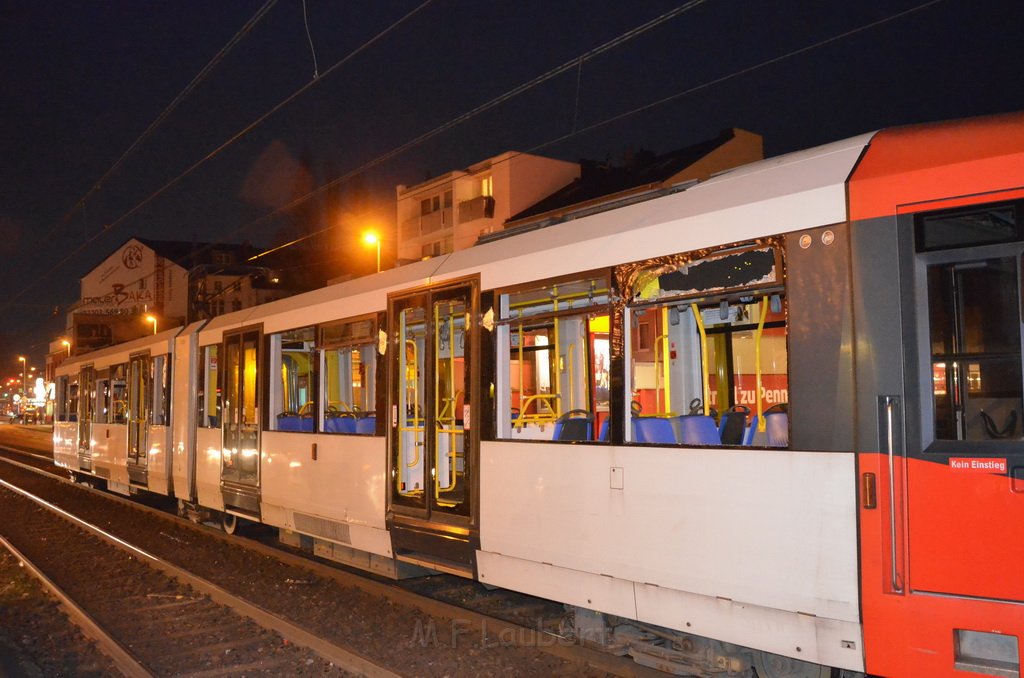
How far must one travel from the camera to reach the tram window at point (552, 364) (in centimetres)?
679

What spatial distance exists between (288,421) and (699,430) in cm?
657

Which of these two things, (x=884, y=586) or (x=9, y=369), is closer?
(x=884, y=586)

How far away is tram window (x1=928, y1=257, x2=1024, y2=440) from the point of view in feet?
13.2

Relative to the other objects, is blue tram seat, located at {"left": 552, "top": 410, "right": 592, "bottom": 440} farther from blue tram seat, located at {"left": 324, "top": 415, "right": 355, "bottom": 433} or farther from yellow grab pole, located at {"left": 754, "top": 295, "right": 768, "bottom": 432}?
blue tram seat, located at {"left": 324, "top": 415, "right": 355, "bottom": 433}

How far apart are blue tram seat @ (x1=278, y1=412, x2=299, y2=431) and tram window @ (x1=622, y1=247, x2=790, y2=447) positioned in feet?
17.2

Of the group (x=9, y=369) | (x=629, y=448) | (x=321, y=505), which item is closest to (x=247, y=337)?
(x=321, y=505)

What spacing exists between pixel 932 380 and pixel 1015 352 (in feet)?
1.23

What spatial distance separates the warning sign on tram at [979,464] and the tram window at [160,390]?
13.1 m

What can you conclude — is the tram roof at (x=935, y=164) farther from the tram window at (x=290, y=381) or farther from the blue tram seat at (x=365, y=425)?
the tram window at (x=290, y=381)

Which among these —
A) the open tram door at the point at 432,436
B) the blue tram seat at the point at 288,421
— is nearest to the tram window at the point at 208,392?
the blue tram seat at the point at 288,421

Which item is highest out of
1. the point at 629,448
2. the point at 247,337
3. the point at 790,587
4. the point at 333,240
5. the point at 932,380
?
the point at 333,240

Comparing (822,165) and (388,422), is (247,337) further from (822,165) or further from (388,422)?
(822,165)

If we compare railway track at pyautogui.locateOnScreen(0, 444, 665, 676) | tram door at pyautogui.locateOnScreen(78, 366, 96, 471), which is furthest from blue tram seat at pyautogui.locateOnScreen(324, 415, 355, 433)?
tram door at pyautogui.locateOnScreen(78, 366, 96, 471)

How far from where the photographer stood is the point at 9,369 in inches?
4198
